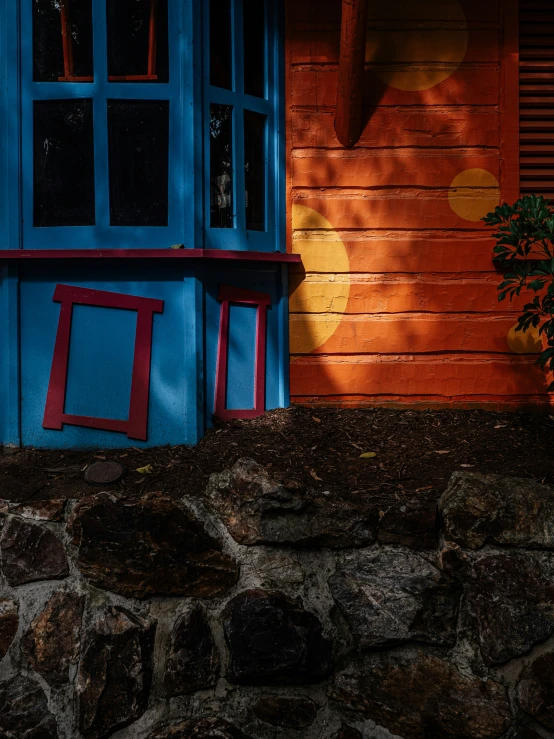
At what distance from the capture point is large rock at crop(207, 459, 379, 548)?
3455mm

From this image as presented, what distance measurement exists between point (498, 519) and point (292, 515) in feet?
3.02

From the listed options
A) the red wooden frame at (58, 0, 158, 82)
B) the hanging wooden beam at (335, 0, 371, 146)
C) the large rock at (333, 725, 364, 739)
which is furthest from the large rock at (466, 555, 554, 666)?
the red wooden frame at (58, 0, 158, 82)

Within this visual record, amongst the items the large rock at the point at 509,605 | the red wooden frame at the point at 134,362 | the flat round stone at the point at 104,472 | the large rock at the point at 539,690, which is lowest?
the large rock at the point at 539,690

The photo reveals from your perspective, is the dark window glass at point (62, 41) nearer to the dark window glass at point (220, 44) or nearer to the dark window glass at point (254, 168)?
the dark window glass at point (220, 44)

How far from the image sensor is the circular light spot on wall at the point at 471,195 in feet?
15.7

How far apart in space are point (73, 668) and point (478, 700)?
177 cm

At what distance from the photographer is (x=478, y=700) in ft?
10.6

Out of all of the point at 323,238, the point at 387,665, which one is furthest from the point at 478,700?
the point at 323,238

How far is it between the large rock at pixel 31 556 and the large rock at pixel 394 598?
1266mm

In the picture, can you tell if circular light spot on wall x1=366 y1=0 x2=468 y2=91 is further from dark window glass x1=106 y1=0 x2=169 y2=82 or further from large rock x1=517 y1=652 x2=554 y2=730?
large rock x1=517 y1=652 x2=554 y2=730

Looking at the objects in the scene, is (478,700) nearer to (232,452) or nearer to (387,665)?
(387,665)

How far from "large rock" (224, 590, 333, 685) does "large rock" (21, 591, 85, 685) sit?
688 millimetres

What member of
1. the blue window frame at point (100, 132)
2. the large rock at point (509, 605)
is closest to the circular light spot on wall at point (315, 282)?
the blue window frame at point (100, 132)

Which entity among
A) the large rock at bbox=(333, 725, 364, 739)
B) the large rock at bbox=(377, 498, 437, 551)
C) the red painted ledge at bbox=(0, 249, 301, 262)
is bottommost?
the large rock at bbox=(333, 725, 364, 739)
